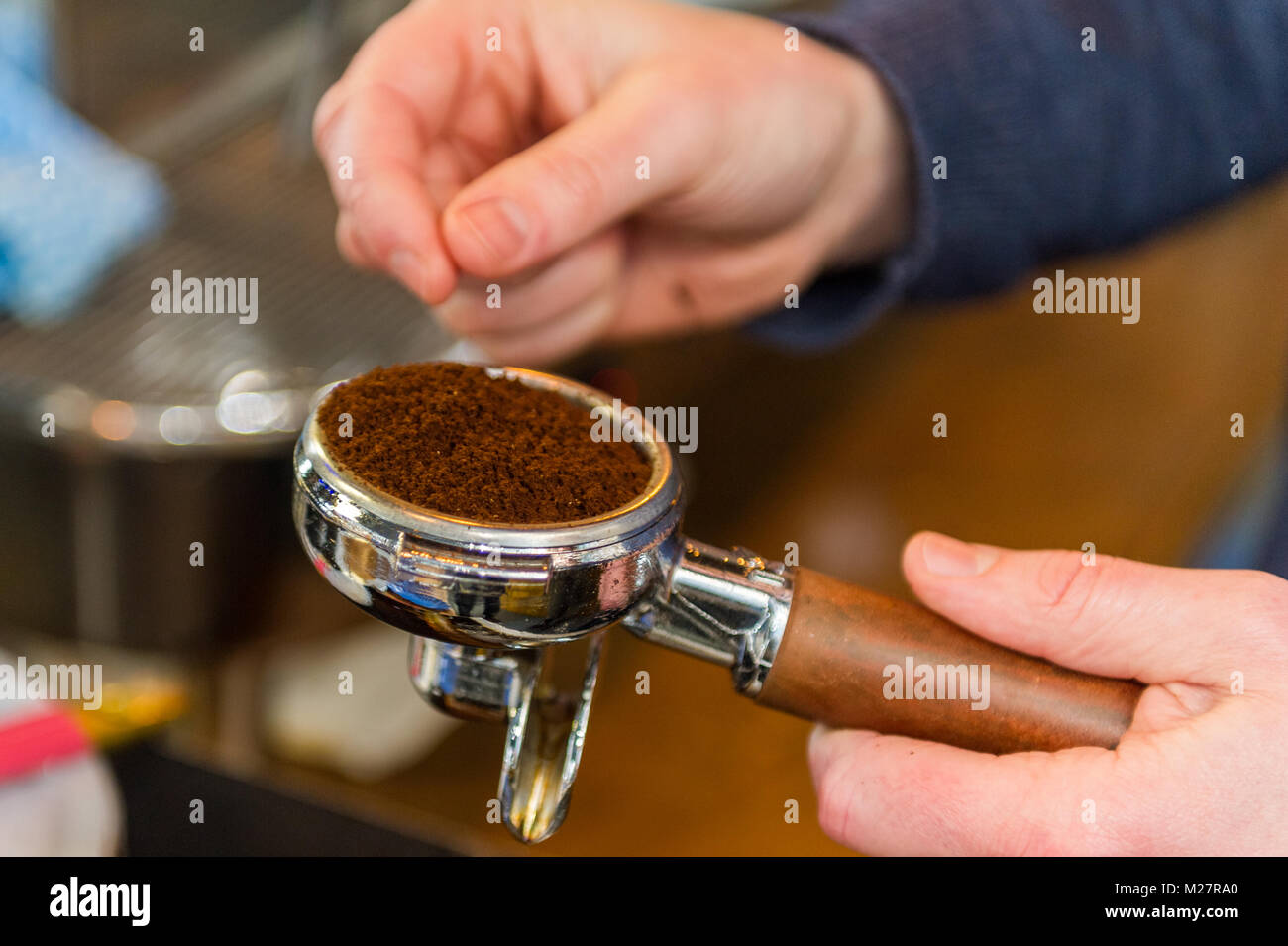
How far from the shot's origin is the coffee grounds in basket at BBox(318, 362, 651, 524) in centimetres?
44

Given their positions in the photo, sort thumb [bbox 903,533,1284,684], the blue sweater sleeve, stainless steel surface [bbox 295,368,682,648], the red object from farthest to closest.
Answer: the blue sweater sleeve
the red object
thumb [bbox 903,533,1284,684]
stainless steel surface [bbox 295,368,682,648]

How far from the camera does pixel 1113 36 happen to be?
914 millimetres

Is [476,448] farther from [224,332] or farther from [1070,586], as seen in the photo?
[224,332]

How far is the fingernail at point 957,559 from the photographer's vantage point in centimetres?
56

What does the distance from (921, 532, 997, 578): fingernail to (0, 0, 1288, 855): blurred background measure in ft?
1.14

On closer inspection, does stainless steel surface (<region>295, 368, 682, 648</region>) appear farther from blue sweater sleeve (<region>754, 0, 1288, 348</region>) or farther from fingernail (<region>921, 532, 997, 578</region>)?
blue sweater sleeve (<region>754, 0, 1288, 348</region>)

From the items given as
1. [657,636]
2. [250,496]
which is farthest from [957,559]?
[250,496]

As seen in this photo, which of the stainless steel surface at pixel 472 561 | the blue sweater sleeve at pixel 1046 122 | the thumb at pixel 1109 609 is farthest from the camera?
the blue sweater sleeve at pixel 1046 122

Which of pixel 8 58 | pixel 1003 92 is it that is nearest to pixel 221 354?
pixel 8 58

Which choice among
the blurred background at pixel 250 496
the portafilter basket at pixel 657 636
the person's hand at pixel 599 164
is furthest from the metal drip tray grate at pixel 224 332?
the portafilter basket at pixel 657 636

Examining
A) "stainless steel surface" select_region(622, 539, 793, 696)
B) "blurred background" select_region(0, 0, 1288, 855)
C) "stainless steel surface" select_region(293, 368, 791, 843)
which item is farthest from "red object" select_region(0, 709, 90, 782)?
"stainless steel surface" select_region(622, 539, 793, 696)

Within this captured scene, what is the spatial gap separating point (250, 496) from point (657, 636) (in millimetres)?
570

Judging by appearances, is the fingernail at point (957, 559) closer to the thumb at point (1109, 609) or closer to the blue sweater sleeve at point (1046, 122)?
the thumb at point (1109, 609)

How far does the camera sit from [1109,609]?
532 millimetres
